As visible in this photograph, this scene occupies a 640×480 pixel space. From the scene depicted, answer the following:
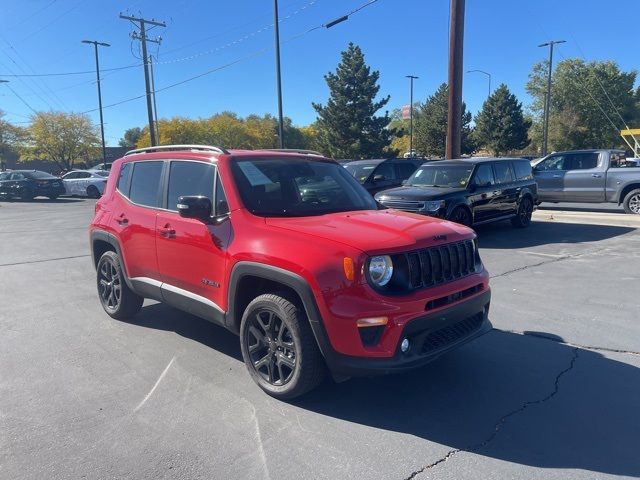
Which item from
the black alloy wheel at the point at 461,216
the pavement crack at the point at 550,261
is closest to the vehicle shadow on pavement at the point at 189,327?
the pavement crack at the point at 550,261

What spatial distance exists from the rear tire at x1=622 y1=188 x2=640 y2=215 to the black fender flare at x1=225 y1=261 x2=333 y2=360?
44.2ft

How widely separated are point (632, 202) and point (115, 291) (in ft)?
A: 44.9

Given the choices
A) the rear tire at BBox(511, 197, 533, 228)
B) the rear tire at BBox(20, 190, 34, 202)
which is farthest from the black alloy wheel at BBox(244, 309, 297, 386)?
the rear tire at BBox(20, 190, 34, 202)

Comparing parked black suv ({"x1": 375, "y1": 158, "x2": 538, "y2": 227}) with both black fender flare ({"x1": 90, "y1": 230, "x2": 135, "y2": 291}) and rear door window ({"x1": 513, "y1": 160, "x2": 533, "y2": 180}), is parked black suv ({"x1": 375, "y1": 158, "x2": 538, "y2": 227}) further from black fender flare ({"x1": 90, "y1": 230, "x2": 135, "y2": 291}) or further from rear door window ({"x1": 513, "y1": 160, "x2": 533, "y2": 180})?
black fender flare ({"x1": 90, "y1": 230, "x2": 135, "y2": 291})

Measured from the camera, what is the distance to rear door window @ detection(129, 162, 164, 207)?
16.6 ft

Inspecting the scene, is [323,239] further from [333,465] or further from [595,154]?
[595,154]

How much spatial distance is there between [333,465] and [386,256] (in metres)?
1.34

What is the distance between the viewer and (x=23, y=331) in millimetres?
5449

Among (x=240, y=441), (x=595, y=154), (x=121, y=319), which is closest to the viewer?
(x=240, y=441)

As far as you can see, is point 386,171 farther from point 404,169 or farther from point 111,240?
point 111,240

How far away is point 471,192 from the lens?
10.6 meters

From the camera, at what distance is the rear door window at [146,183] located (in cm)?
505

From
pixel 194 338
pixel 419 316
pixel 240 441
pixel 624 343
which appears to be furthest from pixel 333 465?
pixel 624 343

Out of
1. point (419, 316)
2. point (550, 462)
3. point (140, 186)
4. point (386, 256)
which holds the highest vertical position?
point (140, 186)
